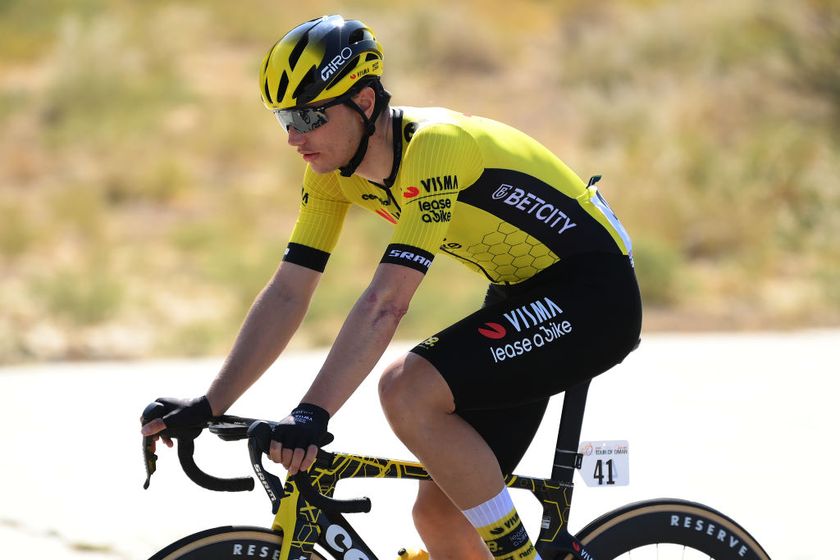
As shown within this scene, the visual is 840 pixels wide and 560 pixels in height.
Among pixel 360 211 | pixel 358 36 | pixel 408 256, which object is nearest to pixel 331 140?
pixel 358 36

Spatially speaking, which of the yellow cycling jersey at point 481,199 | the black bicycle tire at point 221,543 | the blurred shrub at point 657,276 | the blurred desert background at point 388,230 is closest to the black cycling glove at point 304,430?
the black bicycle tire at point 221,543

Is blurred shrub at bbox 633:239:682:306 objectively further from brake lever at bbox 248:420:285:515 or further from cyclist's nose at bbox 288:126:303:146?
brake lever at bbox 248:420:285:515

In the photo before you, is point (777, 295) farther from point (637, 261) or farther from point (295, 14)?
point (295, 14)

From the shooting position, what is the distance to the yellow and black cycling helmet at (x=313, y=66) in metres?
3.04

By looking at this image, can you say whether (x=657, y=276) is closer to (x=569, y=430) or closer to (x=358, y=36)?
(x=569, y=430)

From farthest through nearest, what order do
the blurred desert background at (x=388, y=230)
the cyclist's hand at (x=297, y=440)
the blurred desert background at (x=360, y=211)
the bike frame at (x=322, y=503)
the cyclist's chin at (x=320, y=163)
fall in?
the blurred desert background at (x=360, y=211) < the blurred desert background at (x=388, y=230) < the cyclist's chin at (x=320, y=163) < the bike frame at (x=322, y=503) < the cyclist's hand at (x=297, y=440)

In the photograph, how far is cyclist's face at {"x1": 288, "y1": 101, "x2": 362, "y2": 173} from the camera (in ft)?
10.2

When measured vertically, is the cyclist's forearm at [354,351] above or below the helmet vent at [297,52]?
below

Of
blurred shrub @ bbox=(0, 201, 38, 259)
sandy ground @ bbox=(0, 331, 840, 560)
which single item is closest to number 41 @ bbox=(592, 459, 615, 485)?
sandy ground @ bbox=(0, 331, 840, 560)

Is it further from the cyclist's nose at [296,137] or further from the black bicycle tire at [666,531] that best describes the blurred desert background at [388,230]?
the cyclist's nose at [296,137]

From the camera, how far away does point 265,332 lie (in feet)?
10.8

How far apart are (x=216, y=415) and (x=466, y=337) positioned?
649 millimetres

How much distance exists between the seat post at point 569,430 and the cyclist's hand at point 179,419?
0.89m

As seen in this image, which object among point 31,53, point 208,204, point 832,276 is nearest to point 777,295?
point 832,276
